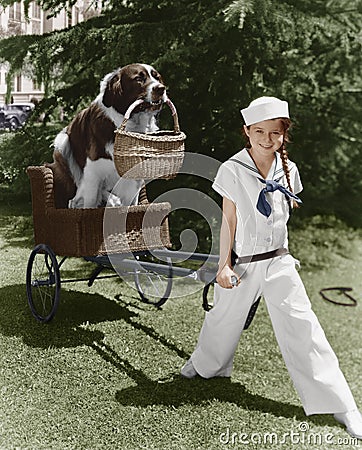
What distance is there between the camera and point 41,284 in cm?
229

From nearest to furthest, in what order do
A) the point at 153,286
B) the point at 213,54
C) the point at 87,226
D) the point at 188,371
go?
the point at 87,226, the point at 188,371, the point at 153,286, the point at 213,54

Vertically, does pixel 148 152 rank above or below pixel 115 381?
above

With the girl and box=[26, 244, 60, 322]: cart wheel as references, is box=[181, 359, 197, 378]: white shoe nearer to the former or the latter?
the girl

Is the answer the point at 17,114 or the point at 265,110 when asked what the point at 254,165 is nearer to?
the point at 265,110

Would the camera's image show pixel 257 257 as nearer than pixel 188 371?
Yes

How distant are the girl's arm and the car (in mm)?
759

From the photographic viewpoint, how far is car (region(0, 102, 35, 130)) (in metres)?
2.37

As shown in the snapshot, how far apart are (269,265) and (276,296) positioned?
9 cm

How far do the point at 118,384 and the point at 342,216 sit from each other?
1944 millimetres

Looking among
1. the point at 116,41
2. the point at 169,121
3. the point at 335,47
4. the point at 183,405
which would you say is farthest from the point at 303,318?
the point at 335,47

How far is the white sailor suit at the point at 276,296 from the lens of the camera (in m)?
2.06


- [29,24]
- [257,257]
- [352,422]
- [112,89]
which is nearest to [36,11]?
[29,24]

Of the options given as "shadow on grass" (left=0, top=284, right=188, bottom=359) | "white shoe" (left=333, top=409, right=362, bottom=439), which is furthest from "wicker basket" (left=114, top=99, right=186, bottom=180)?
"white shoe" (left=333, top=409, right=362, bottom=439)

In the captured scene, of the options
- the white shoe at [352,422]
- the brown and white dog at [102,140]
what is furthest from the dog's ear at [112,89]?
the white shoe at [352,422]
